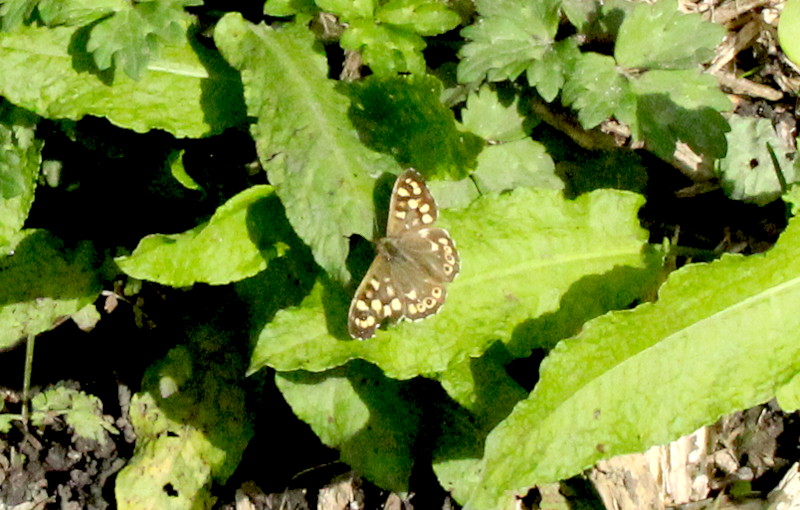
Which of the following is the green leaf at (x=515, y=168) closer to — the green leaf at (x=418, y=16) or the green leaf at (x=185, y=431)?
the green leaf at (x=418, y=16)

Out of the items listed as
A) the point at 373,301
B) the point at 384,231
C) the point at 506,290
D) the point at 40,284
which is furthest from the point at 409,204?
the point at 40,284

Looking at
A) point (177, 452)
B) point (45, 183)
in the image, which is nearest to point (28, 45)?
point (45, 183)

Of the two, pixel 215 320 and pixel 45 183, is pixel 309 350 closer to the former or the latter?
pixel 215 320

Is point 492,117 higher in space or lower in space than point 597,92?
lower

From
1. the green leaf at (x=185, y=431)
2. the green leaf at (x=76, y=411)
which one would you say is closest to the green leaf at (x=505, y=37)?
the green leaf at (x=185, y=431)

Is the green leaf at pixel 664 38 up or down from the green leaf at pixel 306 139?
up

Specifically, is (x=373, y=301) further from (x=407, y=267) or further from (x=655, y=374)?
(x=655, y=374)
